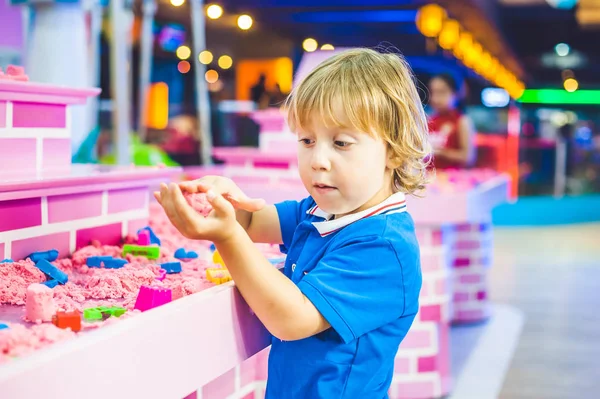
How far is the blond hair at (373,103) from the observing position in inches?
51.0

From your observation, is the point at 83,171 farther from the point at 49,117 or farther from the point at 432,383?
the point at 432,383

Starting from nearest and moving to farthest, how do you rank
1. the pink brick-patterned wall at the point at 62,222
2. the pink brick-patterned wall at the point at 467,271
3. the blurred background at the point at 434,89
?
1. the pink brick-patterned wall at the point at 62,222
2. the blurred background at the point at 434,89
3. the pink brick-patterned wall at the point at 467,271

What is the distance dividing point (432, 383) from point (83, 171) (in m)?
2.06

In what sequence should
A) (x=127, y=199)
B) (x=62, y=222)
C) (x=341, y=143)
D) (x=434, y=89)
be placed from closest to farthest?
1. (x=341, y=143)
2. (x=62, y=222)
3. (x=127, y=199)
4. (x=434, y=89)

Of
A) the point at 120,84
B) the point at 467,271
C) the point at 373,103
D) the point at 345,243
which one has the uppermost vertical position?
the point at 120,84

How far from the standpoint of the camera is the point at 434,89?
15.6 ft

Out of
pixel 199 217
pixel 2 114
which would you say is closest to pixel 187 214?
pixel 199 217

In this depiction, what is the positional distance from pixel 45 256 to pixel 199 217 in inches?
24.3

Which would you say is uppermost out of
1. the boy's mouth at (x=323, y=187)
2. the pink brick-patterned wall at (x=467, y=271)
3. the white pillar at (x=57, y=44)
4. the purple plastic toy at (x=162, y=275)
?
the white pillar at (x=57, y=44)

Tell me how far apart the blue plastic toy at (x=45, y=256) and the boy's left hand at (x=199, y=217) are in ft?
1.79

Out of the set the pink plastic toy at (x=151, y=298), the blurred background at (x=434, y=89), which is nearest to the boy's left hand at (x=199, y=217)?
the pink plastic toy at (x=151, y=298)

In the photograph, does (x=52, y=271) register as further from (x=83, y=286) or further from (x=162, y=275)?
(x=162, y=275)

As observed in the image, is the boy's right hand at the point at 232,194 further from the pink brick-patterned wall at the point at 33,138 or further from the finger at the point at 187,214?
the pink brick-patterned wall at the point at 33,138

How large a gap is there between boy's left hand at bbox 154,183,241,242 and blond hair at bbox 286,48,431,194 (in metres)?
0.29
